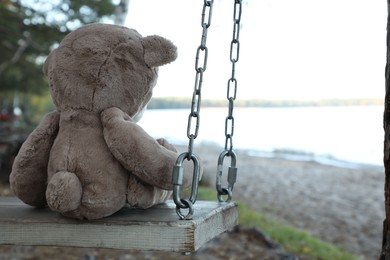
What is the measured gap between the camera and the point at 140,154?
1.35 metres

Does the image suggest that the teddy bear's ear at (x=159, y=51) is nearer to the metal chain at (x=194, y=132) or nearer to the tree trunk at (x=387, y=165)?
the metal chain at (x=194, y=132)

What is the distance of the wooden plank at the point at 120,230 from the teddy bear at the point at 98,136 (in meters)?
0.04

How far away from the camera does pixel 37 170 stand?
59.8 inches

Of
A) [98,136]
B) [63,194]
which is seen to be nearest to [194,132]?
[98,136]

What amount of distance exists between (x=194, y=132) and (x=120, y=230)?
35cm

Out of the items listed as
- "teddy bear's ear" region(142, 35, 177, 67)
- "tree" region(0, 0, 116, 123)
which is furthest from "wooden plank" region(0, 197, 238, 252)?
"tree" region(0, 0, 116, 123)

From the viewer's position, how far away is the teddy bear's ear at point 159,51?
1506mm

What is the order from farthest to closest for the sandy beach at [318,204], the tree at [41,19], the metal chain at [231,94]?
the tree at [41,19] → the sandy beach at [318,204] → the metal chain at [231,94]

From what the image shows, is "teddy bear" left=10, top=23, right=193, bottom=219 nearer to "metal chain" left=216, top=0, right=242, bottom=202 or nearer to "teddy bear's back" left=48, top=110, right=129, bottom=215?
"teddy bear's back" left=48, top=110, right=129, bottom=215

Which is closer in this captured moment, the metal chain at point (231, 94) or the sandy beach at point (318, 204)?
the metal chain at point (231, 94)

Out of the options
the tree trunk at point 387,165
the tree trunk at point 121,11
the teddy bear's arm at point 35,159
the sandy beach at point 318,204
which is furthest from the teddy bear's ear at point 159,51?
the tree trunk at point 121,11

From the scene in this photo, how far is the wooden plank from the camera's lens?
126cm

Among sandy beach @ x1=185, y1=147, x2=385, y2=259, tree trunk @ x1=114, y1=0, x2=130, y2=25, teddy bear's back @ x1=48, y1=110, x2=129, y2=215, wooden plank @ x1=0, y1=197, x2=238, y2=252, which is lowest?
sandy beach @ x1=185, y1=147, x2=385, y2=259

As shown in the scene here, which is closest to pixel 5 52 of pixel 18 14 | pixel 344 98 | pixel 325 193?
pixel 18 14
